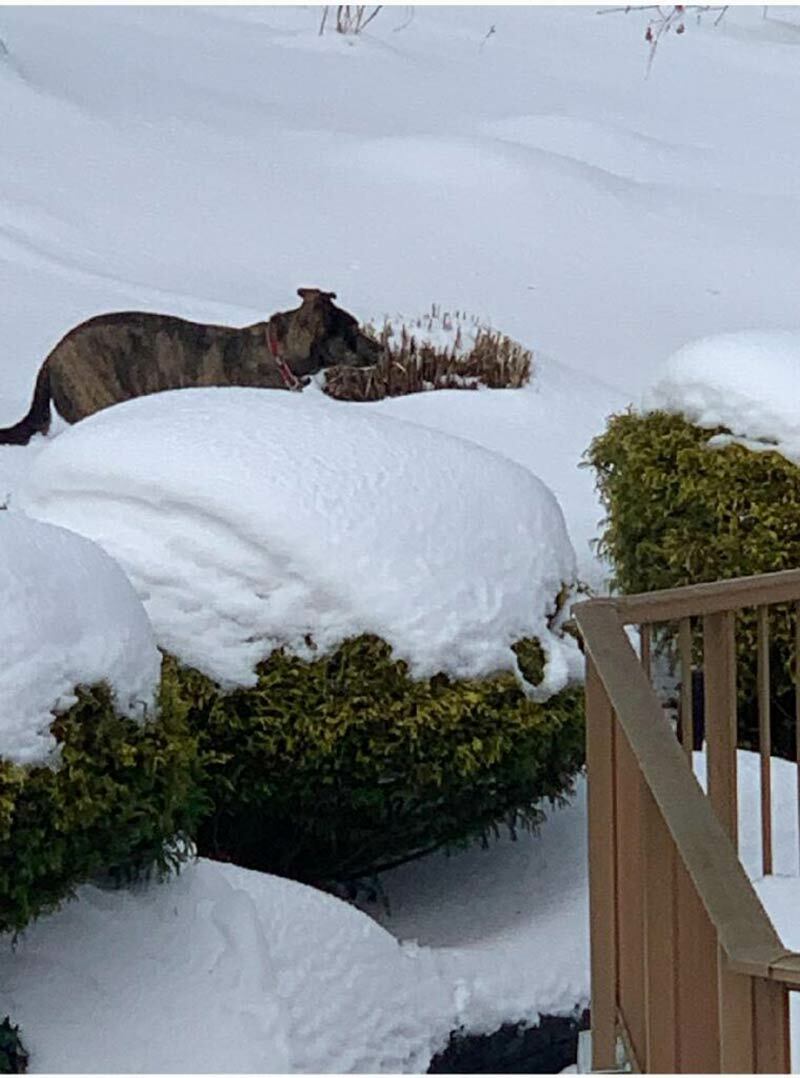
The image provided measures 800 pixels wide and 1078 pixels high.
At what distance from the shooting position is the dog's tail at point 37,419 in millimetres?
7977

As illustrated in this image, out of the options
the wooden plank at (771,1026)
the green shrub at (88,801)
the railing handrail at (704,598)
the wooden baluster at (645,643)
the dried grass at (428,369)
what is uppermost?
the wooden plank at (771,1026)

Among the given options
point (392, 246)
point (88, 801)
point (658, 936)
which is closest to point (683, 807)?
point (658, 936)

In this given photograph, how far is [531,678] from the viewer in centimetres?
459

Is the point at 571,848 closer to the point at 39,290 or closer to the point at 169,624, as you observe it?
the point at 169,624

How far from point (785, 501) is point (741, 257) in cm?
844

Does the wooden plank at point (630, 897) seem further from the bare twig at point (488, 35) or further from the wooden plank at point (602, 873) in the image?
the bare twig at point (488, 35)

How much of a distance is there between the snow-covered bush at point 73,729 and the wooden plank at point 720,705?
1028 millimetres

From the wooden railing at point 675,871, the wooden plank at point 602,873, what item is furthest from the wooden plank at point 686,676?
the wooden plank at point 602,873

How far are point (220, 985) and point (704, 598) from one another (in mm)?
1246

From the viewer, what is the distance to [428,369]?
376 inches

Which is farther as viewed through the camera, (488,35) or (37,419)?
(488,35)

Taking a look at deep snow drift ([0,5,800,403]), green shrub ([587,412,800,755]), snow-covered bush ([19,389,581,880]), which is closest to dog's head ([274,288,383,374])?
deep snow drift ([0,5,800,403])

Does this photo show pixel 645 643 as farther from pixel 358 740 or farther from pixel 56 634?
pixel 56 634

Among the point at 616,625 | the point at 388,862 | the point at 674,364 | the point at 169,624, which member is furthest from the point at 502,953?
the point at 674,364
